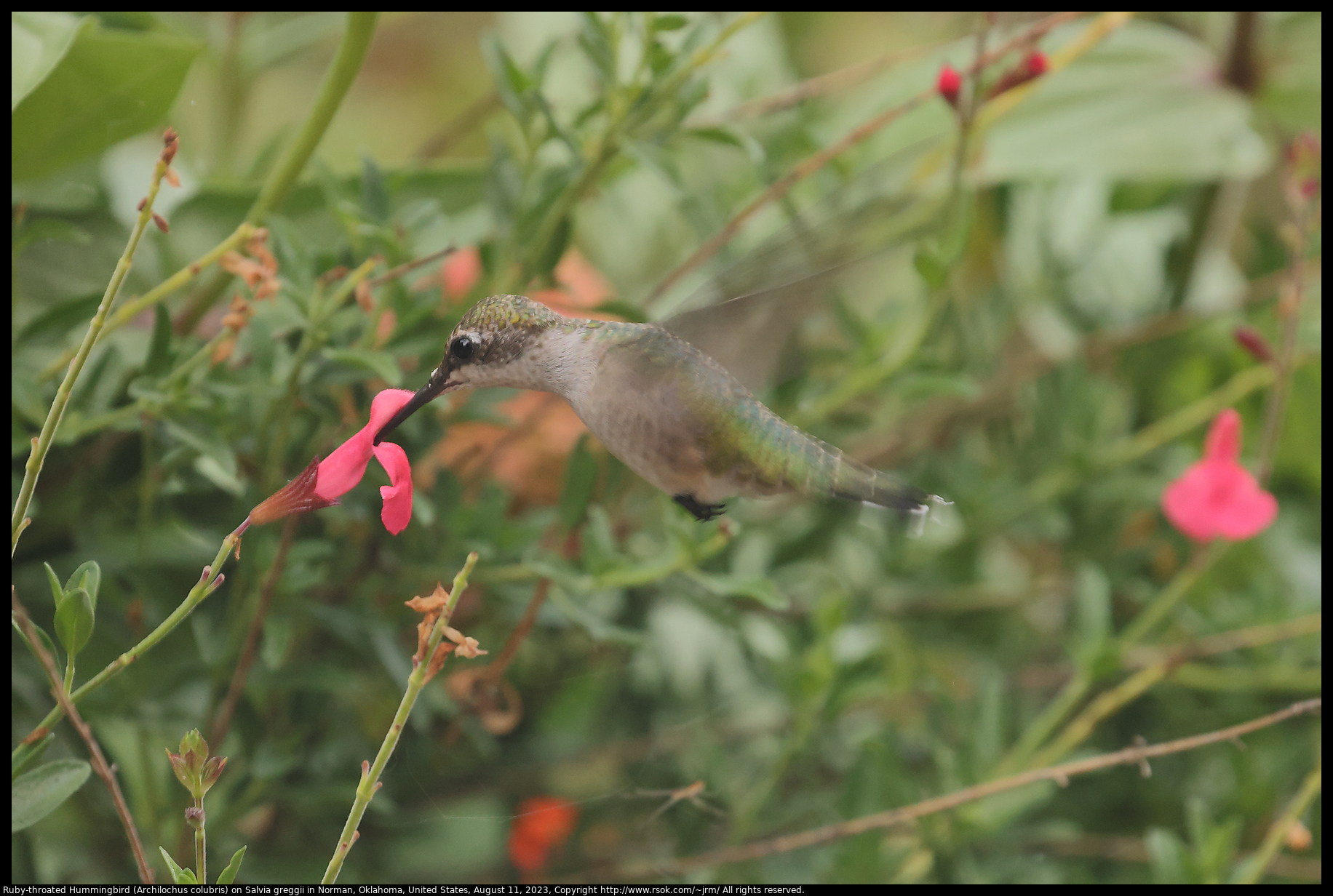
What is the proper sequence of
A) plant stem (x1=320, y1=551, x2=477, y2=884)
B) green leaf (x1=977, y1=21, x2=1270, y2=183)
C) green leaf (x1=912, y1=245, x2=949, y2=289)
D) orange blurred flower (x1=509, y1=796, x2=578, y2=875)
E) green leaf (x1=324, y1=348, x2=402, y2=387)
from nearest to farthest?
plant stem (x1=320, y1=551, x2=477, y2=884) → green leaf (x1=324, y1=348, x2=402, y2=387) → green leaf (x1=912, y1=245, x2=949, y2=289) → orange blurred flower (x1=509, y1=796, x2=578, y2=875) → green leaf (x1=977, y1=21, x2=1270, y2=183)

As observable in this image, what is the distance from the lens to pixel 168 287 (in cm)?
34

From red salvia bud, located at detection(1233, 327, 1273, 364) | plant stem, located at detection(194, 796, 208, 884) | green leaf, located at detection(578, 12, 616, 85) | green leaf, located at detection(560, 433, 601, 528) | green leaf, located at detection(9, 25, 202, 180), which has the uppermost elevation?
green leaf, located at detection(9, 25, 202, 180)

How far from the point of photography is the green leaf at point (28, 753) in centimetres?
33

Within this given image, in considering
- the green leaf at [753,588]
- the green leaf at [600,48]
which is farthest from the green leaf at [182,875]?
the green leaf at [600,48]

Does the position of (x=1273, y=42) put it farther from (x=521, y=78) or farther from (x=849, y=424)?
(x=521, y=78)

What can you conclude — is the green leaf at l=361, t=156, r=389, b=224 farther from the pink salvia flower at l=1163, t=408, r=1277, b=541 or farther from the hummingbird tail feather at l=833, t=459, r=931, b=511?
the pink salvia flower at l=1163, t=408, r=1277, b=541

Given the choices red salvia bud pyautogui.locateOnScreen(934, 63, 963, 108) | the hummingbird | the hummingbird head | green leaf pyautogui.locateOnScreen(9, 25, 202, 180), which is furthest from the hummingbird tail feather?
green leaf pyautogui.locateOnScreen(9, 25, 202, 180)

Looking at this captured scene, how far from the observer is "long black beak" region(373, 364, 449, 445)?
0.97ft

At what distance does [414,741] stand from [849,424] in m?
0.35

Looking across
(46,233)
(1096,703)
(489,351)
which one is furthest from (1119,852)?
(46,233)

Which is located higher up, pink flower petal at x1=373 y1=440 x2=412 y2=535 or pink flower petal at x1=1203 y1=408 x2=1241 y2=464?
pink flower petal at x1=373 y1=440 x2=412 y2=535

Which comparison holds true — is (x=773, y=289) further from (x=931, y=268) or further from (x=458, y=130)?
(x=458, y=130)
